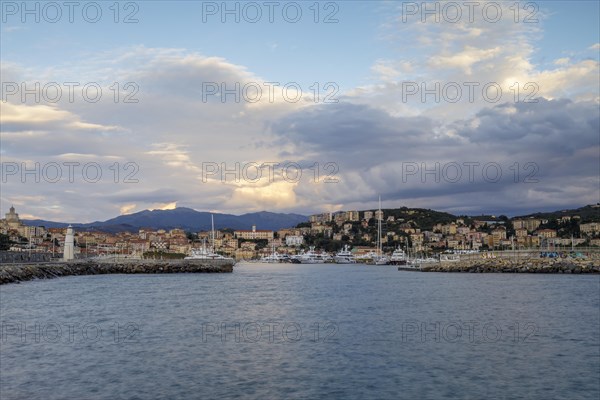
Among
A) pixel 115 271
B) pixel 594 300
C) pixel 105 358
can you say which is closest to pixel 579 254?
pixel 594 300

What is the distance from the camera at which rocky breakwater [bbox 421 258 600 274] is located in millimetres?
83375

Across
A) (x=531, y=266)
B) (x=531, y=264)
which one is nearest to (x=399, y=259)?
(x=531, y=264)

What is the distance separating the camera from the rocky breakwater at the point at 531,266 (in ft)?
274

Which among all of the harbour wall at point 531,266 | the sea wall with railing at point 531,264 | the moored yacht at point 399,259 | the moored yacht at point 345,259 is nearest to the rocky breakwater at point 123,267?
the sea wall with railing at point 531,264

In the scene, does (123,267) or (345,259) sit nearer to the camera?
(123,267)

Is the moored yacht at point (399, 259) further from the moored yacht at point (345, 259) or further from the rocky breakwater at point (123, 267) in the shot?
the rocky breakwater at point (123, 267)

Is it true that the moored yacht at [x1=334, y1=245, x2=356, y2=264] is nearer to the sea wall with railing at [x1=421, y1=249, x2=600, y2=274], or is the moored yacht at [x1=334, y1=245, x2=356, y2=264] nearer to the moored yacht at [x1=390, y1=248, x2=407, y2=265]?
the moored yacht at [x1=390, y1=248, x2=407, y2=265]

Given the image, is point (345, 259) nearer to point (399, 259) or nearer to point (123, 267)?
point (399, 259)

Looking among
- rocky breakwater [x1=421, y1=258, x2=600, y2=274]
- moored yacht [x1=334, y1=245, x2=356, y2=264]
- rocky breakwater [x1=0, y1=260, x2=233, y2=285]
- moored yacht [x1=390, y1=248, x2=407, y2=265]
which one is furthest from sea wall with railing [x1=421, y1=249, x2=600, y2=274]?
moored yacht [x1=334, y1=245, x2=356, y2=264]

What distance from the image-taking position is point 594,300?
136 ft

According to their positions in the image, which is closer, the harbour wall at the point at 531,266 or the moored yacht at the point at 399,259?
the harbour wall at the point at 531,266

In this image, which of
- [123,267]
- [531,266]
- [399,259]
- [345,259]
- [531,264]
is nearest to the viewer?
[531,266]

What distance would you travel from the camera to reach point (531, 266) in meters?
87.7

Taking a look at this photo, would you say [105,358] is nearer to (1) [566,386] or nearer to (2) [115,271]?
(1) [566,386]
